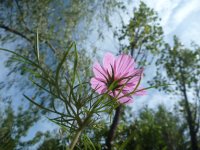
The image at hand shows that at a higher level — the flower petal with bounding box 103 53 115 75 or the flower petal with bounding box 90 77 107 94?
the flower petal with bounding box 103 53 115 75

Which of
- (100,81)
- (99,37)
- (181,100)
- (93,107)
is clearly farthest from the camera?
(181,100)

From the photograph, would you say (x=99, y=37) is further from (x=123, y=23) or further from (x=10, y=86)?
(x=123, y=23)

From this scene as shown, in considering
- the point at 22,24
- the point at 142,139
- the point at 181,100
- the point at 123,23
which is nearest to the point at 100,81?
the point at 22,24

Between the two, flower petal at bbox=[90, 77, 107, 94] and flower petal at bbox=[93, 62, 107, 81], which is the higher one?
flower petal at bbox=[93, 62, 107, 81]

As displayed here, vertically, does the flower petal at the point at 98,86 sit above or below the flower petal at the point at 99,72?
below

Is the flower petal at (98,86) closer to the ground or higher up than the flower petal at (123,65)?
closer to the ground

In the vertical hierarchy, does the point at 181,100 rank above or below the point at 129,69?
above

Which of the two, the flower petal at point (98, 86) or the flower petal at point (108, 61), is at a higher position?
the flower petal at point (108, 61)

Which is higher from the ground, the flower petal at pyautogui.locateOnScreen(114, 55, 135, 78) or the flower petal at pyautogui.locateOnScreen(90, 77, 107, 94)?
the flower petal at pyautogui.locateOnScreen(114, 55, 135, 78)
